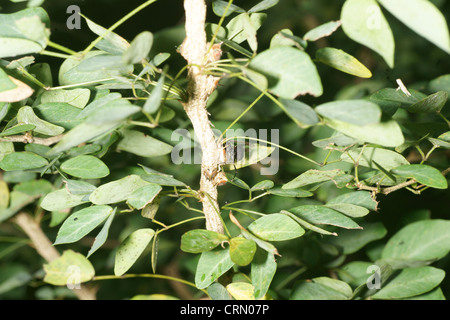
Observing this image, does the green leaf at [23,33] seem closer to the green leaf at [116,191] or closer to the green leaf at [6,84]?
the green leaf at [6,84]

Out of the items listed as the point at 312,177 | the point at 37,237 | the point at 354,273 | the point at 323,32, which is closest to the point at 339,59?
the point at 323,32

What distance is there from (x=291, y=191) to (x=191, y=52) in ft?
0.74

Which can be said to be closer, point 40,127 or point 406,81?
point 40,127

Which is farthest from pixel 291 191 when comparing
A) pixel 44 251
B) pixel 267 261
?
pixel 44 251

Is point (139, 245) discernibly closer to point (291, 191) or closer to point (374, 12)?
point (291, 191)

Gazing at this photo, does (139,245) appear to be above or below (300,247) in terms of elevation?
A: above

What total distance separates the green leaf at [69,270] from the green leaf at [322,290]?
0.37m

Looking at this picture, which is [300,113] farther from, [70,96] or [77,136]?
[70,96]

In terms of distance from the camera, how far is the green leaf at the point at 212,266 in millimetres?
469

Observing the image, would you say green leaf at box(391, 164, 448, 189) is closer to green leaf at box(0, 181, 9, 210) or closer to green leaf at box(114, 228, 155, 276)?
green leaf at box(114, 228, 155, 276)

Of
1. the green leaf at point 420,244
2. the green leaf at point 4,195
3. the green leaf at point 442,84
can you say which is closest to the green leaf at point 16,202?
the green leaf at point 4,195

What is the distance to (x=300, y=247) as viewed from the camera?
0.77 metres

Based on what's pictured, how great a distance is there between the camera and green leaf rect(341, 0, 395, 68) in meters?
0.32

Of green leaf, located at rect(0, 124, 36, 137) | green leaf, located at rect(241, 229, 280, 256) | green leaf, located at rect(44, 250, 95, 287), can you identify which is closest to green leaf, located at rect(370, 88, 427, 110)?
green leaf, located at rect(241, 229, 280, 256)
